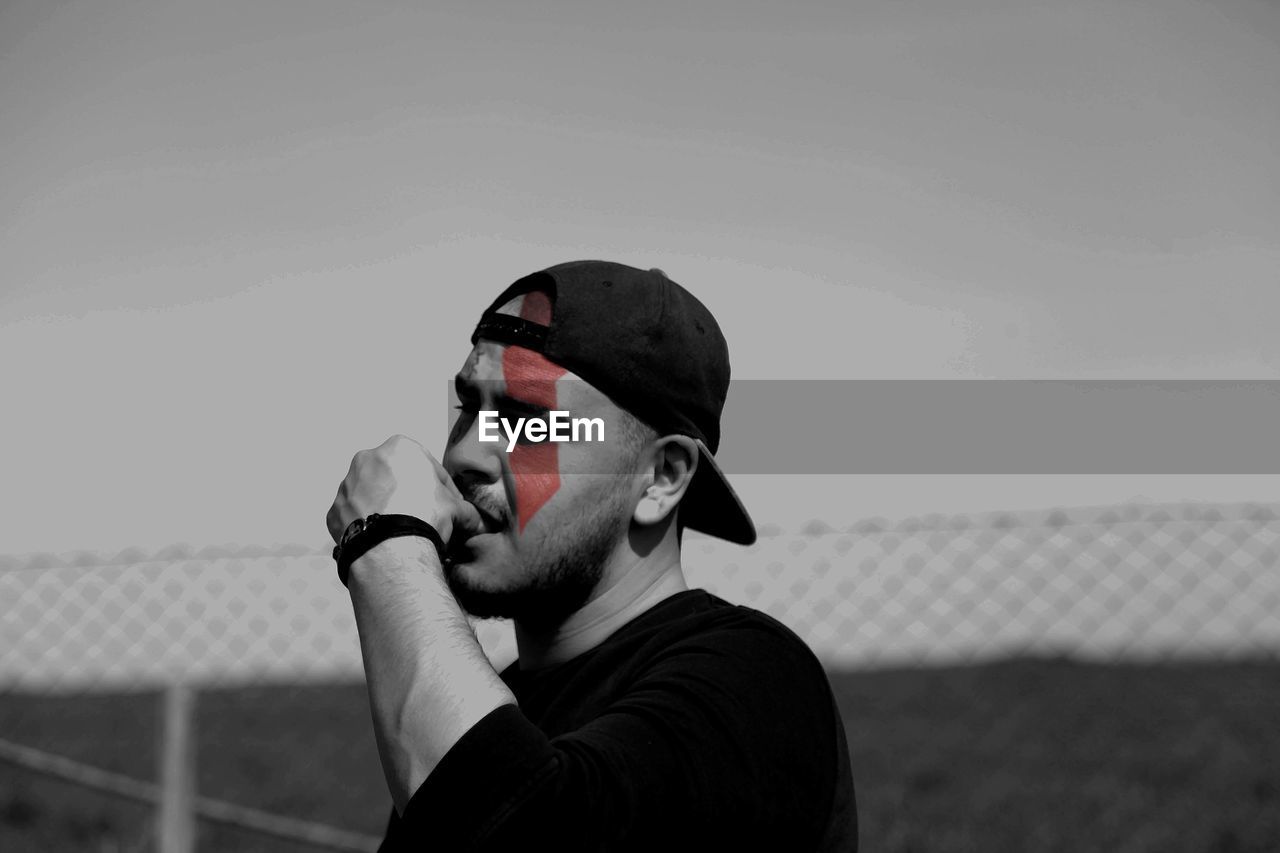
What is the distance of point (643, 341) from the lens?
2219 mm

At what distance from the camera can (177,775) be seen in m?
4.34

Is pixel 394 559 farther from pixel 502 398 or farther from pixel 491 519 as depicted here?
pixel 502 398

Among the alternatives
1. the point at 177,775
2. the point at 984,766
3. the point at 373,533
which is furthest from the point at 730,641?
the point at 984,766

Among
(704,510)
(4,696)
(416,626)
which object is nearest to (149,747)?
(4,696)

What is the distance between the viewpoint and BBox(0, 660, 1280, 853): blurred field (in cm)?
515

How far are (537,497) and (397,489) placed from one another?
296 mm

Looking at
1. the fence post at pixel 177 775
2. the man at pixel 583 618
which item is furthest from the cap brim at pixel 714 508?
the fence post at pixel 177 775

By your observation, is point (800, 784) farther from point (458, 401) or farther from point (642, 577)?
point (458, 401)

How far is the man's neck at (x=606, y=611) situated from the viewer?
223cm

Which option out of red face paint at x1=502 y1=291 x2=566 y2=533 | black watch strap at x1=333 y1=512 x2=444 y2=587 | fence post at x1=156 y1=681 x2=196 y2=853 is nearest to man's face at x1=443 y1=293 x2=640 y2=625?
red face paint at x1=502 y1=291 x2=566 y2=533

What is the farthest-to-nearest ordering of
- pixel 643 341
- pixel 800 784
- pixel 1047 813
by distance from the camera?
pixel 1047 813 < pixel 643 341 < pixel 800 784

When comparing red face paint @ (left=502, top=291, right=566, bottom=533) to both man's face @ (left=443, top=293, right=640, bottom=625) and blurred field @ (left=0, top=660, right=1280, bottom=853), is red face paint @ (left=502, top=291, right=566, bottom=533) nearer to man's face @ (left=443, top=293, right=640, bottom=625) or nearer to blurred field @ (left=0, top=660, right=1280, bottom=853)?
man's face @ (left=443, top=293, right=640, bottom=625)

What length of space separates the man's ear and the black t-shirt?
0.87 ft

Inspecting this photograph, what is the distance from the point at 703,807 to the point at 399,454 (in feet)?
2.34
